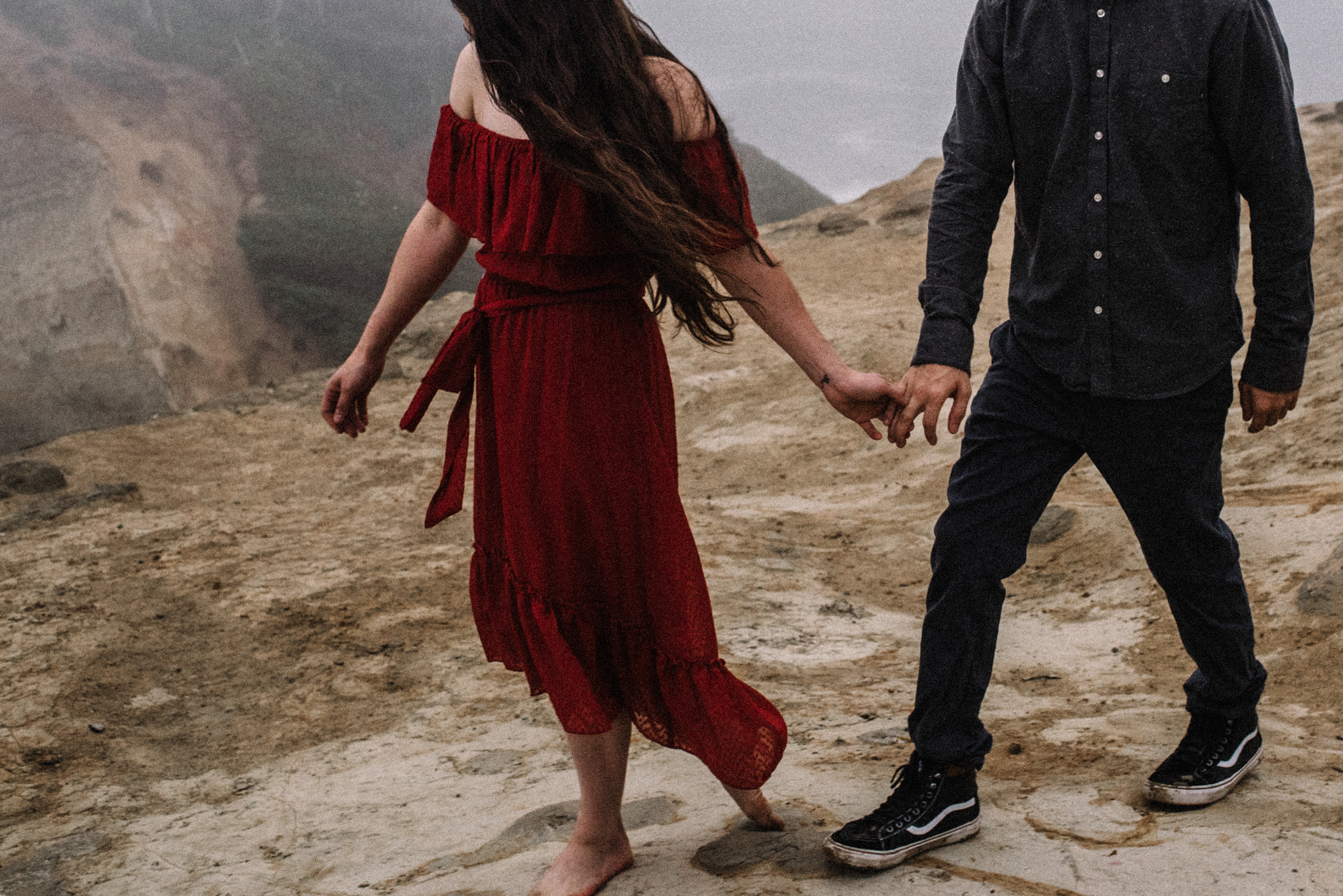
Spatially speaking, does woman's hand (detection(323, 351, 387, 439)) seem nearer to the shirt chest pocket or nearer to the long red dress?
the long red dress

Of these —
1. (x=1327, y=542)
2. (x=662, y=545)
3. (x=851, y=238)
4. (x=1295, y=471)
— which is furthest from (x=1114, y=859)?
(x=851, y=238)

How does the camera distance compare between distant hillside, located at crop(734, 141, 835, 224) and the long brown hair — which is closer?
the long brown hair

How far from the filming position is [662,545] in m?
1.58

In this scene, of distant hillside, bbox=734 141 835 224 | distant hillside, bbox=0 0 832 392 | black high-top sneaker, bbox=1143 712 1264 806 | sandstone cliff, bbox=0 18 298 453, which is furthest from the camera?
distant hillside, bbox=734 141 835 224

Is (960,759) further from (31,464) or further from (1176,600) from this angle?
(31,464)

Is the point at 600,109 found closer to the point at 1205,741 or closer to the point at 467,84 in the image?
the point at 467,84

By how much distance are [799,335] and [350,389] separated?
0.76 metres

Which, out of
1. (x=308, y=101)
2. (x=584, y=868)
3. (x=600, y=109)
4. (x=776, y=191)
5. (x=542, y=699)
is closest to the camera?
(x=600, y=109)

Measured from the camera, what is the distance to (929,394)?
5.34 ft

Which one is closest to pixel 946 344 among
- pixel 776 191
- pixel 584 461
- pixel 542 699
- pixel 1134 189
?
pixel 1134 189

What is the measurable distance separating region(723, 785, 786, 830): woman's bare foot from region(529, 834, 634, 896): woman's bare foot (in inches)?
7.8

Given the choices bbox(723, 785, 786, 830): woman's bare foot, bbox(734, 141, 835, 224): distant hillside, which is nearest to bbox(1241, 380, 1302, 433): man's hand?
bbox(723, 785, 786, 830): woman's bare foot

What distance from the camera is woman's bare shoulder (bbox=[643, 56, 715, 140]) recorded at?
1507mm

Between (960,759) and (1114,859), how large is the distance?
10.0 inches
